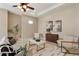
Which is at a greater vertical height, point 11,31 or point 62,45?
point 11,31

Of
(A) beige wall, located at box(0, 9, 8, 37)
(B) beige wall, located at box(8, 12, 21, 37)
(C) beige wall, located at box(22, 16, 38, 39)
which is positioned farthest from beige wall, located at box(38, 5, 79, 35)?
(A) beige wall, located at box(0, 9, 8, 37)

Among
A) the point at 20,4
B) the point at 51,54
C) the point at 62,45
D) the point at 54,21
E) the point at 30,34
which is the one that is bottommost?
the point at 51,54

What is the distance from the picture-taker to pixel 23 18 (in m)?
2.50

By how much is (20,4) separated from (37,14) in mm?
401

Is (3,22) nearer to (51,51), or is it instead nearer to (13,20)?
(13,20)

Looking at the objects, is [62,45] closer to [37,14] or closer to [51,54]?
[51,54]

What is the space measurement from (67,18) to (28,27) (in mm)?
791

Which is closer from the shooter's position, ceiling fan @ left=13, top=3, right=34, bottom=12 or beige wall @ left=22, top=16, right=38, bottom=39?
ceiling fan @ left=13, top=3, right=34, bottom=12

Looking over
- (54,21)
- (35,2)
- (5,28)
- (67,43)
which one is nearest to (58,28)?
(54,21)

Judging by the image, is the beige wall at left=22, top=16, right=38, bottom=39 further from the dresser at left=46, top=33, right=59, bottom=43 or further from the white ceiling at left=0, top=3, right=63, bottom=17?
the dresser at left=46, top=33, right=59, bottom=43

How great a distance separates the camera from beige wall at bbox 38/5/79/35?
240 cm

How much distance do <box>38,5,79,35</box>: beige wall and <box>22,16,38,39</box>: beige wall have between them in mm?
84

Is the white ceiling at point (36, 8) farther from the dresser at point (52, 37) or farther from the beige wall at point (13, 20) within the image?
the dresser at point (52, 37)

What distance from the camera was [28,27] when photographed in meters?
2.53
